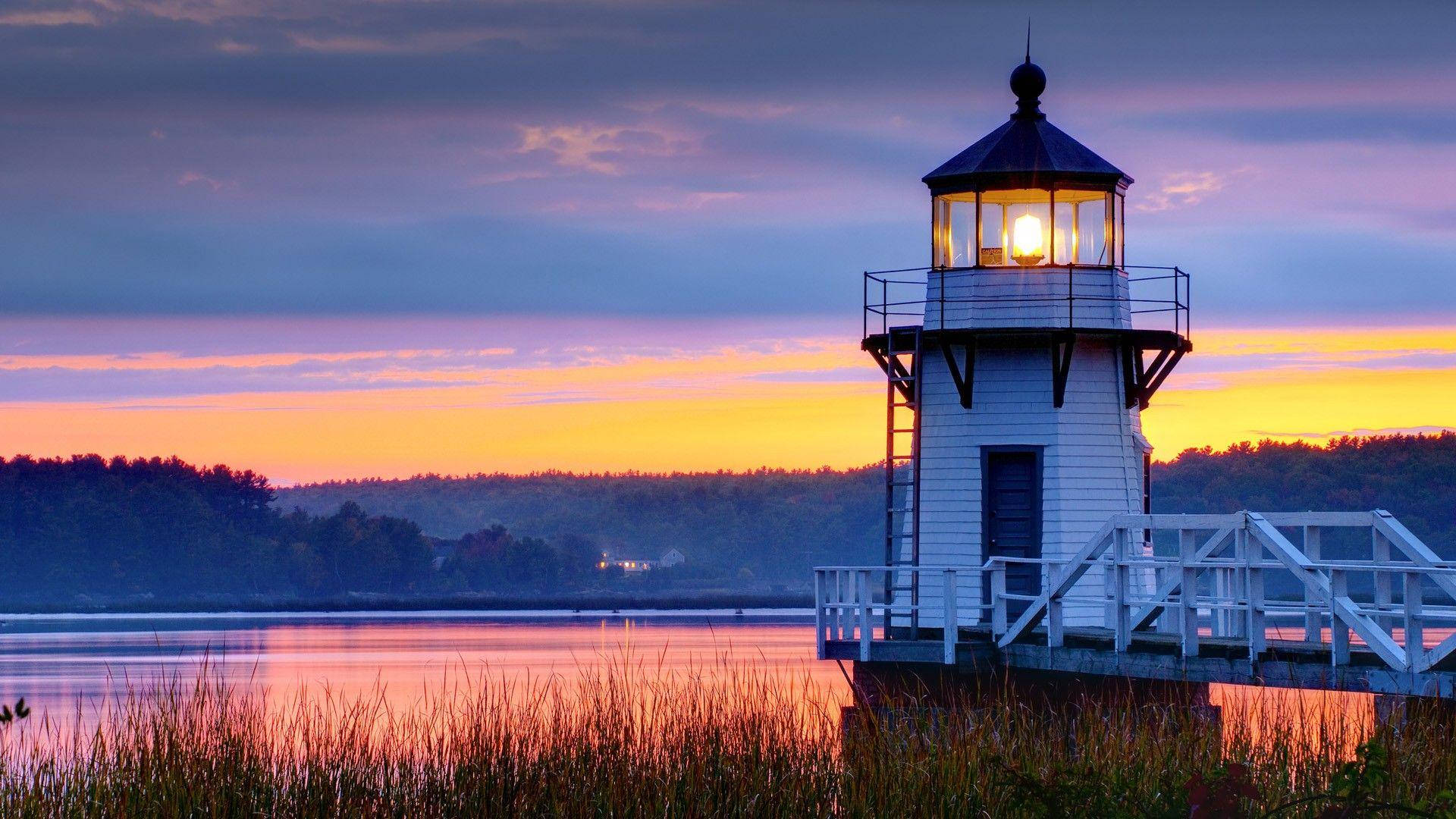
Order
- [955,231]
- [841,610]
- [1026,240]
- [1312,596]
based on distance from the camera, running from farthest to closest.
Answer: [955,231] → [1026,240] → [841,610] → [1312,596]

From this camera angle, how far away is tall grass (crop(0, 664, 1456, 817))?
11.2 metres

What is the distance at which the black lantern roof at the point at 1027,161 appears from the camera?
20.7 metres

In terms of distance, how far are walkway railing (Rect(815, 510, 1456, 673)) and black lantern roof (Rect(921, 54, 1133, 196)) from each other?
412 centimetres

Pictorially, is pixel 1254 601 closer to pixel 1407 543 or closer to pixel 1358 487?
pixel 1407 543

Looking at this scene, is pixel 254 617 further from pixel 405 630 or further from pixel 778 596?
pixel 778 596

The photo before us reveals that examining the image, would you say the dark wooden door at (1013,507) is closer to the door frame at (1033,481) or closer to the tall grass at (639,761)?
the door frame at (1033,481)

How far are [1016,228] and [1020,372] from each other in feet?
5.59

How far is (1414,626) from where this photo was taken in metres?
12.4

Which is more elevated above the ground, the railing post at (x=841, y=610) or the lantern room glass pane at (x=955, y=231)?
the lantern room glass pane at (x=955, y=231)

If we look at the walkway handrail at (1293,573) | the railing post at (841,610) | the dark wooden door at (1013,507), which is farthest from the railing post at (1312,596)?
the railing post at (841,610)

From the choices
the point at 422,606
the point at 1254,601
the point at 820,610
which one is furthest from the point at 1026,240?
the point at 422,606

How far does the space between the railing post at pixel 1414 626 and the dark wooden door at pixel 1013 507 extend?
25.7 feet

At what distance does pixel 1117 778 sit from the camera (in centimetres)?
1042

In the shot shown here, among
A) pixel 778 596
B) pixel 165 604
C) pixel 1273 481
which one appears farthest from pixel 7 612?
pixel 1273 481
